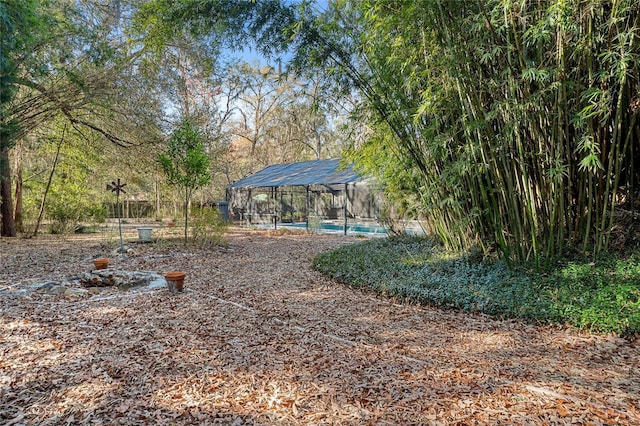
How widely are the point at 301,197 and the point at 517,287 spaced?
36.8 ft

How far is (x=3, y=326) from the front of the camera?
2.76 metres

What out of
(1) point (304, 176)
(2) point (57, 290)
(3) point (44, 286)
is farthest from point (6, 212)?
(1) point (304, 176)

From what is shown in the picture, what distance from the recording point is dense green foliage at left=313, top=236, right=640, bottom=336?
8.96 ft

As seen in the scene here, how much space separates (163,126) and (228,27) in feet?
12.5

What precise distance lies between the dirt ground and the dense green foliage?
0.15 meters

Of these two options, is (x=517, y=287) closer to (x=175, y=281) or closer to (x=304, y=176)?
(x=175, y=281)

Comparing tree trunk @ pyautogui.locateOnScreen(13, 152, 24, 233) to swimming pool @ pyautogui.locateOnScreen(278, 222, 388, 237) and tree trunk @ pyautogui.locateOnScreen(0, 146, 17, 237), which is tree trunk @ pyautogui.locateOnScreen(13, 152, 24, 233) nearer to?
tree trunk @ pyautogui.locateOnScreen(0, 146, 17, 237)

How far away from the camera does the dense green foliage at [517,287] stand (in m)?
2.73

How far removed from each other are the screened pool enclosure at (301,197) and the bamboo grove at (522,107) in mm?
5557

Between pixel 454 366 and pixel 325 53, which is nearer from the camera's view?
pixel 454 366

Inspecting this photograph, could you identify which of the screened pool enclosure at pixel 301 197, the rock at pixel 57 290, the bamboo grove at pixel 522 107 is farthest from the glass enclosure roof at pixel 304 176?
the rock at pixel 57 290

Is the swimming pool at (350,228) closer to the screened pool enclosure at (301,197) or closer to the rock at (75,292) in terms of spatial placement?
the screened pool enclosure at (301,197)

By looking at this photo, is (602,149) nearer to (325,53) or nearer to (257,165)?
(325,53)

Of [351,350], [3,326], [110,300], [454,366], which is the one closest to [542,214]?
[454,366]
